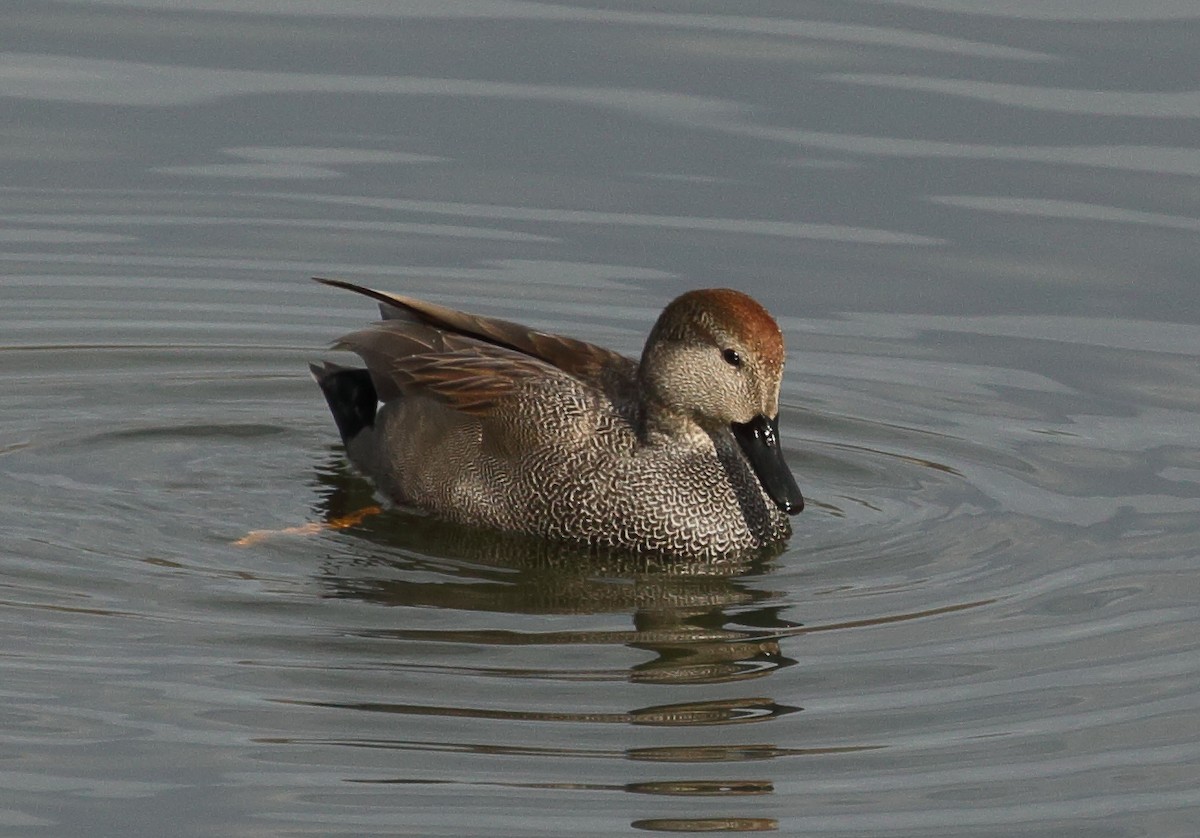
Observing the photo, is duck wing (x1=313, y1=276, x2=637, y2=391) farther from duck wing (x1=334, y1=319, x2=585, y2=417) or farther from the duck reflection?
the duck reflection

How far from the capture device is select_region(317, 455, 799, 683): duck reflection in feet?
33.1

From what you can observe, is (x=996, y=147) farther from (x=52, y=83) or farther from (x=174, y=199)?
(x=52, y=83)

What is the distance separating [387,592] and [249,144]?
6.80 meters

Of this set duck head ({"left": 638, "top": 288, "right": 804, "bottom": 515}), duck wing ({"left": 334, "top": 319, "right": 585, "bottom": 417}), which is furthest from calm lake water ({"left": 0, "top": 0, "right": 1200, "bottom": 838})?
duck wing ({"left": 334, "top": 319, "right": 585, "bottom": 417})

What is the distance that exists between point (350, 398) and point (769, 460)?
8.20ft

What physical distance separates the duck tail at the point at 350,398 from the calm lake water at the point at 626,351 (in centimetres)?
23

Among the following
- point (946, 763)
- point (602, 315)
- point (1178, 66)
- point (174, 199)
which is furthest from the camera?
point (1178, 66)

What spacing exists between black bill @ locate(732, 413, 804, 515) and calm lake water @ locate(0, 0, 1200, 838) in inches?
12.7

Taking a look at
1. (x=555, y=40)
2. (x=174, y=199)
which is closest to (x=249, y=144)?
(x=174, y=199)

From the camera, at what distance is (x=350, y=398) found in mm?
12797

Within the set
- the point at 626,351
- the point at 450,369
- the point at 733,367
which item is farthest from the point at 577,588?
the point at 626,351

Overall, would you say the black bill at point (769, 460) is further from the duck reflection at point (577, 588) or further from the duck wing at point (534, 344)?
the duck wing at point (534, 344)

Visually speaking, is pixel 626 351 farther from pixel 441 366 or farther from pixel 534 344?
pixel 441 366

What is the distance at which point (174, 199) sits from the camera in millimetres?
16234
